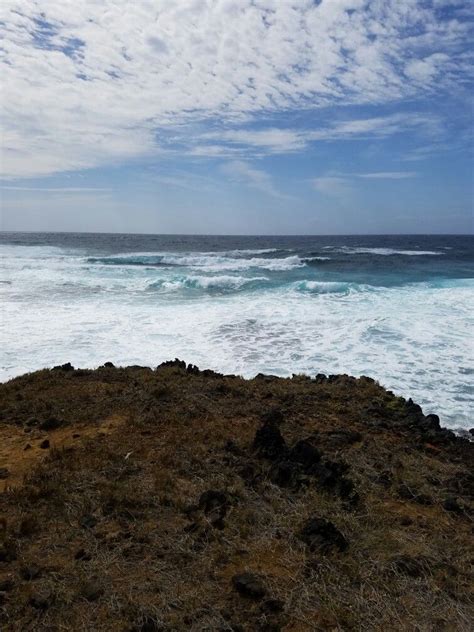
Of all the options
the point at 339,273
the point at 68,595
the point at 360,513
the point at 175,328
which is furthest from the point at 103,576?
the point at 339,273

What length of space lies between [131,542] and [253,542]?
1010mm

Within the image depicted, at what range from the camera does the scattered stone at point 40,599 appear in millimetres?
3090

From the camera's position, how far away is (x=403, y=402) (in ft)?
25.0

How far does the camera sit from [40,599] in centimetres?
312

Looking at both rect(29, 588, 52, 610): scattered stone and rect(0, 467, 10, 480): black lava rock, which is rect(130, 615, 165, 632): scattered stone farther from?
rect(0, 467, 10, 480): black lava rock

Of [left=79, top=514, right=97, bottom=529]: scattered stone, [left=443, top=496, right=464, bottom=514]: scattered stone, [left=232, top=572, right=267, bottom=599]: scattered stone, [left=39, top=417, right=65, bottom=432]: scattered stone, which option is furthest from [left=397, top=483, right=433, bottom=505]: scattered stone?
[left=39, top=417, right=65, bottom=432]: scattered stone

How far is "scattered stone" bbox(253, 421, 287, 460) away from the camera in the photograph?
5393mm

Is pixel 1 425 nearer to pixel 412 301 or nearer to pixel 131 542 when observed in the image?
pixel 131 542

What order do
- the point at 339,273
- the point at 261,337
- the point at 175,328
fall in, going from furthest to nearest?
the point at 339,273 < the point at 175,328 < the point at 261,337

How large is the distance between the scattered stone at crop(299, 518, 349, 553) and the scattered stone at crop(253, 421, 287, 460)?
140 centimetres

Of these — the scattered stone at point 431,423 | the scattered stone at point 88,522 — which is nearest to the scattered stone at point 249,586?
the scattered stone at point 88,522

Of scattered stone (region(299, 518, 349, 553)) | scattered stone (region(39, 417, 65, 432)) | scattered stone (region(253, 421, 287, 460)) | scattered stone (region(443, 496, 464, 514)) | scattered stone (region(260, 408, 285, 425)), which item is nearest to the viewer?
scattered stone (region(299, 518, 349, 553))

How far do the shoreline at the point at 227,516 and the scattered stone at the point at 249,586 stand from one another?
12 mm

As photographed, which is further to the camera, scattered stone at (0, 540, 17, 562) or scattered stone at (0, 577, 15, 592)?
scattered stone at (0, 540, 17, 562)
